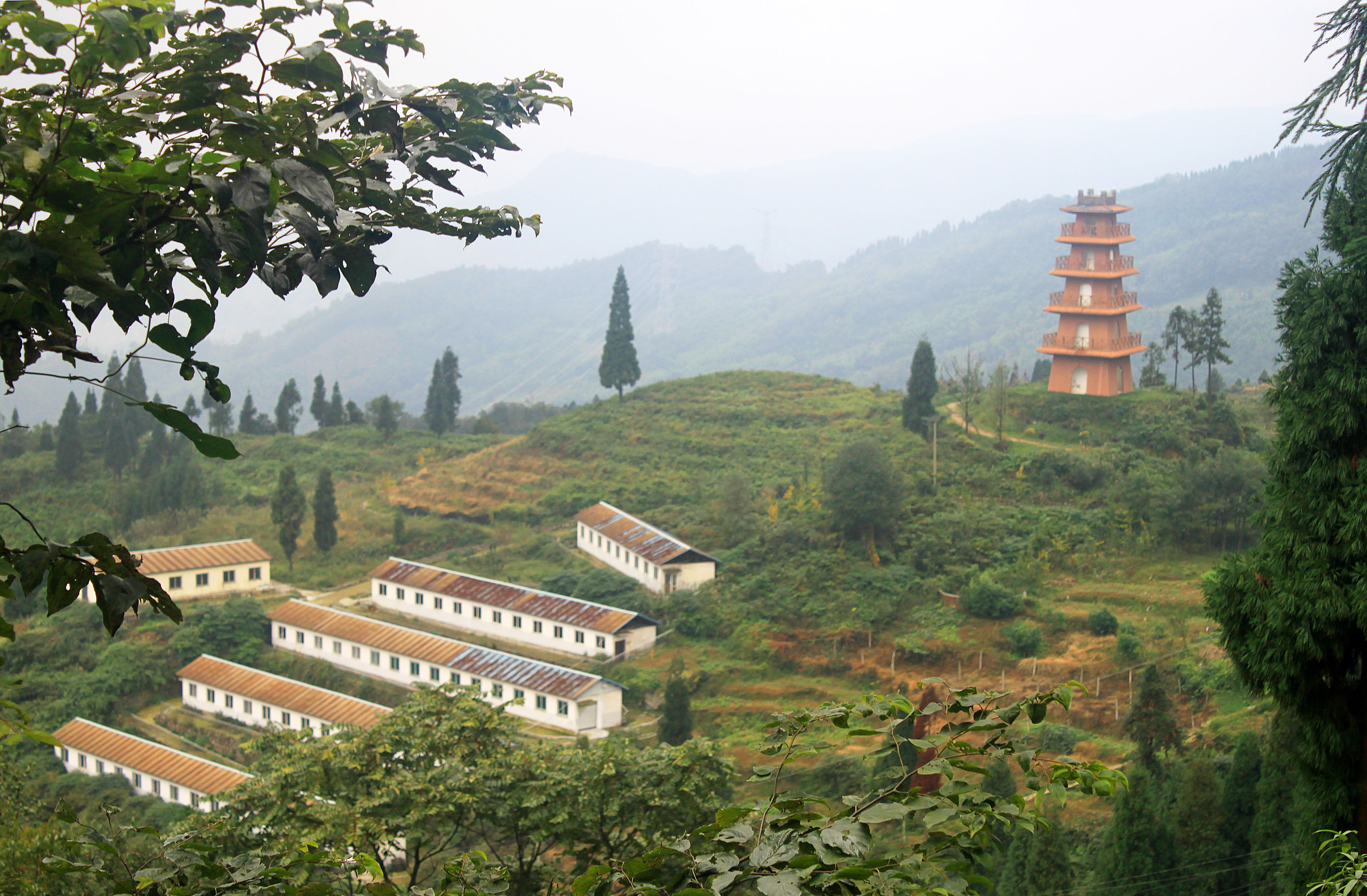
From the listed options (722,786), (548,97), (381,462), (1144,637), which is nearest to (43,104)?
(548,97)

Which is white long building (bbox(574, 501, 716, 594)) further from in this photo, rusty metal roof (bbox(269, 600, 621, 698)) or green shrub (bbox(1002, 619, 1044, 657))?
green shrub (bbox(1002, 619, 1044, 657))

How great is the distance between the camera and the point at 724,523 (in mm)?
24438

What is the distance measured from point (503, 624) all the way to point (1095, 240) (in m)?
21.5

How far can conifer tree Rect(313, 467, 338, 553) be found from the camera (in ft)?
87.0

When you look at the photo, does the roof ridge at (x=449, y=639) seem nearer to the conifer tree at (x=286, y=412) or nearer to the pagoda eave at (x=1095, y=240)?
the conifer tree at (x=286, y=412)

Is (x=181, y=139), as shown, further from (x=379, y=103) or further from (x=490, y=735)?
(x=490, y=735)

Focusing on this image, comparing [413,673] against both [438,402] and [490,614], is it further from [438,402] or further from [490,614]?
[438,402]

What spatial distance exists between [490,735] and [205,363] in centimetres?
902

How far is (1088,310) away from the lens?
2925 cm

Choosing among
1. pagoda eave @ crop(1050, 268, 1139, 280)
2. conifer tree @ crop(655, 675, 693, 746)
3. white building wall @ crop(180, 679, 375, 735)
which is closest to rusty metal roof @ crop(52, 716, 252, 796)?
white building wall @ crop(180, 679, 375, 735)

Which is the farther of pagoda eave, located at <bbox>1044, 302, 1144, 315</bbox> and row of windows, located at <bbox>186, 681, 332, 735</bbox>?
pagoda eave, located at <bbox>1044, 302, 1144, 315</bbox>

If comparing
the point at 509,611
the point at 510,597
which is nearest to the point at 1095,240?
the point at 510,597

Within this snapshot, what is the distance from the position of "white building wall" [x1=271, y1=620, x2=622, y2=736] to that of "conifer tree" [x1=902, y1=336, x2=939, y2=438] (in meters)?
13.8

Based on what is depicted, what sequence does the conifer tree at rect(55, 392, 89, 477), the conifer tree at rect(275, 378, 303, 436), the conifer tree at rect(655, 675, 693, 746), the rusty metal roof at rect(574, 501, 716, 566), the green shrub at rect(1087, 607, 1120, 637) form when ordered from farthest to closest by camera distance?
the conifer tree at rect(275, 378, 303, 436) < the conifer tree at rect(55, 392, 89, 477) < the rusty metal roof at rect(574, 501, 716, 566) < the green shrub at rect(1087, 607, 1120, 637) < the conifer tree at rect(655, 675, 693, 746)
